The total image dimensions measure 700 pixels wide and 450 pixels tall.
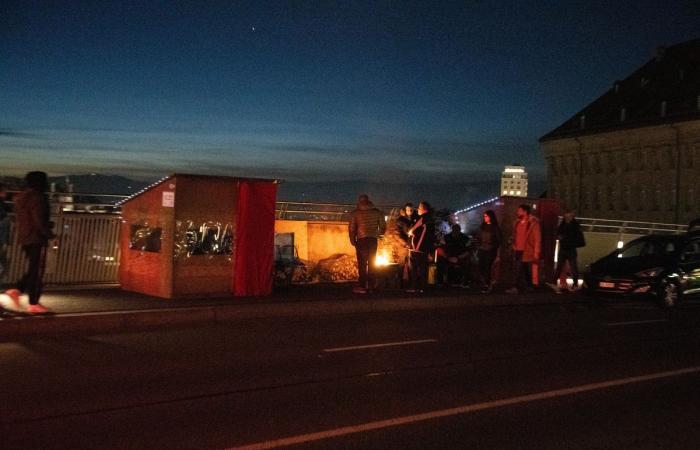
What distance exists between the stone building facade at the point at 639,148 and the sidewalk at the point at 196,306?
48.0m

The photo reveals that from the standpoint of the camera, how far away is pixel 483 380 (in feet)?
30.1

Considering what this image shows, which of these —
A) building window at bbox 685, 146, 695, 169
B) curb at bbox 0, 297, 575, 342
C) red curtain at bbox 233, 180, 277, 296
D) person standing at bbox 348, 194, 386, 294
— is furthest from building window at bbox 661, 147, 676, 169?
red curtain at bbox 233, 180, 277, 296

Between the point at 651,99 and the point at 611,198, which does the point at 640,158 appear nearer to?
the point at 611,198

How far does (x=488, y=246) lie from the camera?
704 inches

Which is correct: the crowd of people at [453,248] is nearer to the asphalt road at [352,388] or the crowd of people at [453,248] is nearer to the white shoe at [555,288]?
the white shoe at [555,288]

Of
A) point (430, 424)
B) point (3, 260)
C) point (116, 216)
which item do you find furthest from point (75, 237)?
point (430, 424)

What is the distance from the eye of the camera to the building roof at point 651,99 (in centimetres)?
6391

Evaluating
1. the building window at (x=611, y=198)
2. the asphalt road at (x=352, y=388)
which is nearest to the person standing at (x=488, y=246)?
the asphalt road at (x=352, y=388)

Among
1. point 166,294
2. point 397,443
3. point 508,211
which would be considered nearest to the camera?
point 397,443

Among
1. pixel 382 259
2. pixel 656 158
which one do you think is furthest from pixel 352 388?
A: pixel 656 158

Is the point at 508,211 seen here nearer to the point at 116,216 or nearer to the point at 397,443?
the point at 116,216

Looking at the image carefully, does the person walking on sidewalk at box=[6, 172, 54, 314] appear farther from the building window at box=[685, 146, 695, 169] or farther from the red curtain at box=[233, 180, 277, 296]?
the building window at box=[685, 146, 695, 169]

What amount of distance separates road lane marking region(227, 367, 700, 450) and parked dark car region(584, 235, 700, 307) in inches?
286

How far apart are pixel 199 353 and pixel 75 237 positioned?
6800 millimetres
